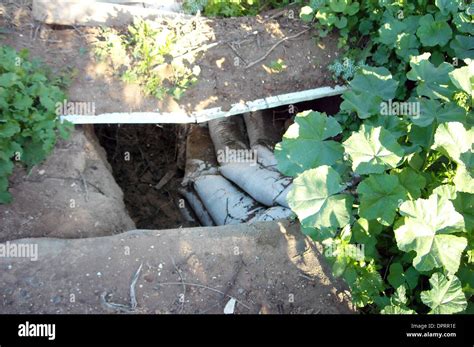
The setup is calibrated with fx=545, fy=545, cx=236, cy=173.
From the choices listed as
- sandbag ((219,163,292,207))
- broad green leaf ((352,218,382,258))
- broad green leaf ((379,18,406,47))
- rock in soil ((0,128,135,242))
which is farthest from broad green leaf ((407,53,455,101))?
rock in soil ((0,128,135,242))

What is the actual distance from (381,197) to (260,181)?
208cm

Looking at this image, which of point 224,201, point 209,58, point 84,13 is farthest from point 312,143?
point 84,13

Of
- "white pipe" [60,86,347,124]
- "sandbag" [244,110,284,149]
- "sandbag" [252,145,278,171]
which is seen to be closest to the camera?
"white pipe" [60,86,347,124]

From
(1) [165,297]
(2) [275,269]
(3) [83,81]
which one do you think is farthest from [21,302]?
(3) [83,81]

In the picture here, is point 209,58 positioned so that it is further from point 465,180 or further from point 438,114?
point 465,180

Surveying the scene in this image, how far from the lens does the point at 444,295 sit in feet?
8.90

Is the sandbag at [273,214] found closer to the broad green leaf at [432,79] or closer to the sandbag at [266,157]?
the sandbag at [266,157]

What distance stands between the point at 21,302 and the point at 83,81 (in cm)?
209

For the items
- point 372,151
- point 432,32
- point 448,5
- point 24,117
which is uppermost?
point 448,5

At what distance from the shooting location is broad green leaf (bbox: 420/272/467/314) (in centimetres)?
270

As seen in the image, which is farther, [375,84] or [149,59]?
[149,59]

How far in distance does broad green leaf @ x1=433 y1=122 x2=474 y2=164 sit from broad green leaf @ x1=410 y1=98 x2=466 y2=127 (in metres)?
0.27

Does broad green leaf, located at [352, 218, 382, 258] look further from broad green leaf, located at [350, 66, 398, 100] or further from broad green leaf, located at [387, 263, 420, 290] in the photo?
broad green leaf, located at [350, 66, 398, 100]

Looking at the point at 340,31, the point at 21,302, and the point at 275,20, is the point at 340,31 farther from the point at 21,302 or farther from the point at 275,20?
the point at 21,302
